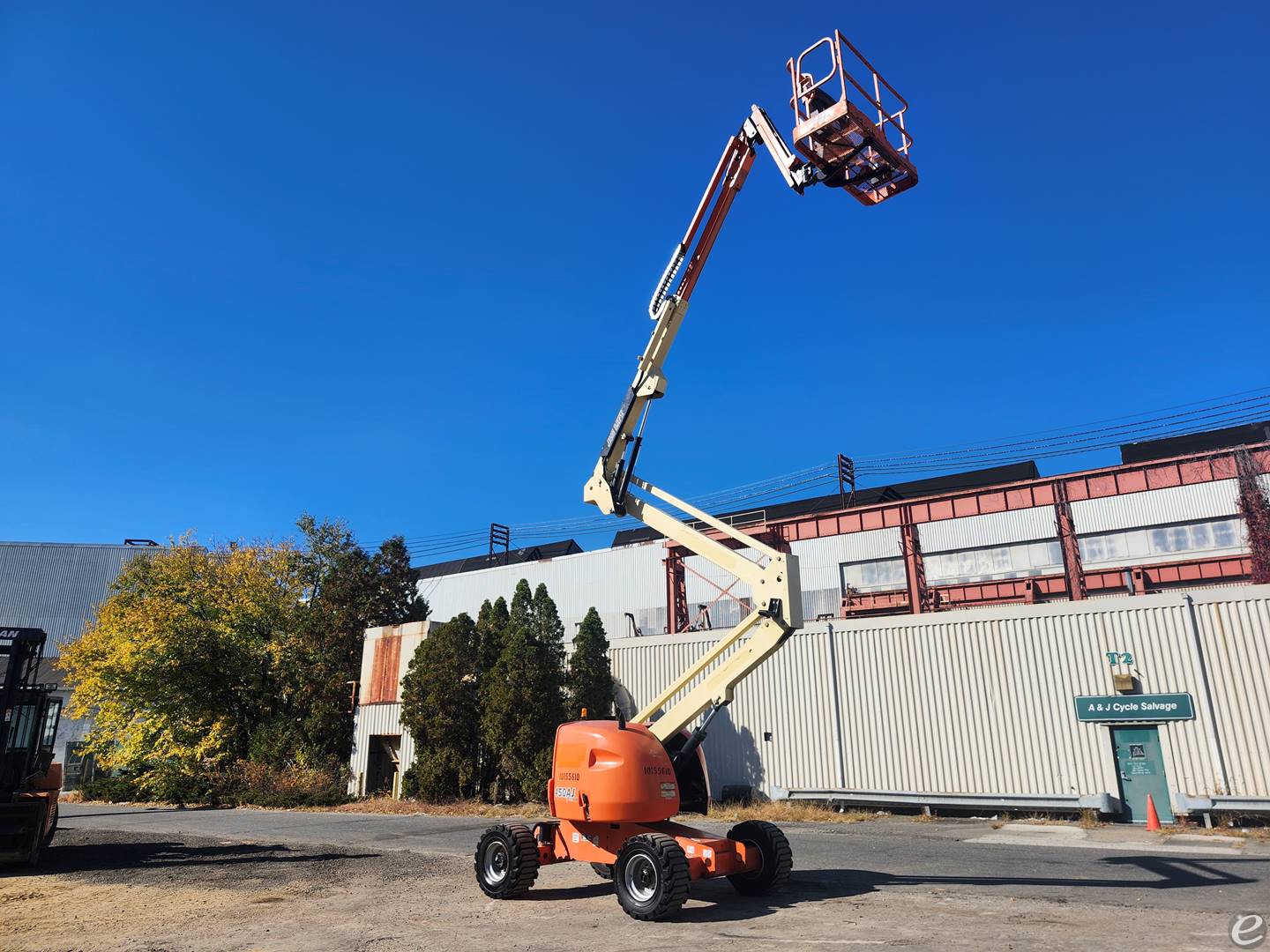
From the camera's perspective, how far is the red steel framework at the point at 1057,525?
2797cm

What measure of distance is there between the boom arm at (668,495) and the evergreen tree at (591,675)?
1571 centimetres

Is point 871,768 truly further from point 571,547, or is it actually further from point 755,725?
point 571,547

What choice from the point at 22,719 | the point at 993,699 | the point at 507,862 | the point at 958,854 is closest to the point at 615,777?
the point at 507,862

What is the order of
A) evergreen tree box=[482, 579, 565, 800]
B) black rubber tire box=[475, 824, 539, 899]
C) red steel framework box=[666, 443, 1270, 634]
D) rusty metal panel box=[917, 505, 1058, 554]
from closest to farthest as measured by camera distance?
black rubber tire box=[475, 824, 539, 899] → evergreen tree box=[482, 579, 565, 800] → red steel framework box=[666, 443, 1270, 634] → rusty metal panel box=[917, 505, 1058, 554]

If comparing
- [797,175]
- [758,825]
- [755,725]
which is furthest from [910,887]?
[755,725]

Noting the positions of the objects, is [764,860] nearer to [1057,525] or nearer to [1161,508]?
[1057,525]

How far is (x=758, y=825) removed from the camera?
1052 cm

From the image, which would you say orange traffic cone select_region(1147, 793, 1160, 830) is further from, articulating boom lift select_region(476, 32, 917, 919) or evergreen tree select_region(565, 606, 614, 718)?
evergreen tree select_region(565, 606, 614, 718)

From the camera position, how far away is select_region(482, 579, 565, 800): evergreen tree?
26328 mm

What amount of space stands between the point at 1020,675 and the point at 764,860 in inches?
569

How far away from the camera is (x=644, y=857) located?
945 centimetres

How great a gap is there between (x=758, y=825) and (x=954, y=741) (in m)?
14.1

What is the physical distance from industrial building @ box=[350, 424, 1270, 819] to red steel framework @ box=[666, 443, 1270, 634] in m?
0.09

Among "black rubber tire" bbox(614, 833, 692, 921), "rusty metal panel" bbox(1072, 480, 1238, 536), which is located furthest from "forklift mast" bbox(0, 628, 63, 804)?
"rusty metal panel" bbox(1072, 480, 1238, 536)
